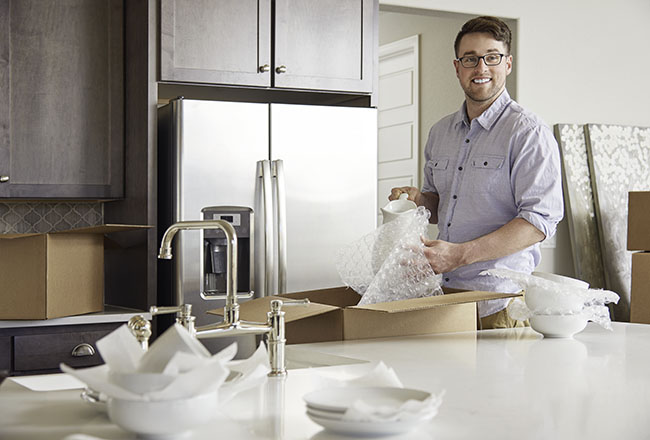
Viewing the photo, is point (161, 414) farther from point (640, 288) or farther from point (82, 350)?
point (640, 288)

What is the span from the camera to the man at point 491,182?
2494 mm

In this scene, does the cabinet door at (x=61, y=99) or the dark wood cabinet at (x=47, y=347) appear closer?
the dark wood cabinet at (x=47, y=347)

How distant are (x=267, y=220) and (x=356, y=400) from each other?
2279mm

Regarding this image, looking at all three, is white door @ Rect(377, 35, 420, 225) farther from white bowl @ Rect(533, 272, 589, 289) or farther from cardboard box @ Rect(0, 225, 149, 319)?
white bowl @ Rect(533, 272, 589, 289)

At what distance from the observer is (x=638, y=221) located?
4.52m

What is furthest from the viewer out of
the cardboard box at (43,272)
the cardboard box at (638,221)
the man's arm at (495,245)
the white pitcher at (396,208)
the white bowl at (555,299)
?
the cardboard box at (638,221)

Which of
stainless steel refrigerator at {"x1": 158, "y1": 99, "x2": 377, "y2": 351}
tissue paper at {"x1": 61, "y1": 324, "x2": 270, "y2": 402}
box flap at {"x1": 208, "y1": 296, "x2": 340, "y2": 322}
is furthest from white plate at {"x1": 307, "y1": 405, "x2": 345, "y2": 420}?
stainless steel refrigerator at {"x1": 158, "y1": 99, "x2": 377, "y2": 351}

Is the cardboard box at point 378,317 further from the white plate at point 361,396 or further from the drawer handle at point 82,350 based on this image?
the drawer handle at point 82,350

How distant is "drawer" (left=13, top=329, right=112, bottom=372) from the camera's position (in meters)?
2.91

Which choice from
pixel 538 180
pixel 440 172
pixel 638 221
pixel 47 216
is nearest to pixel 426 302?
pixel 538 180

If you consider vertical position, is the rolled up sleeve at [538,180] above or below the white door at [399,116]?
below

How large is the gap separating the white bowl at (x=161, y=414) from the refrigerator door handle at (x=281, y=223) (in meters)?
2.36

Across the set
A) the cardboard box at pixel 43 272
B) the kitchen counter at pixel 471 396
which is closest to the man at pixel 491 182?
the kitchen counter at pixel 471 396

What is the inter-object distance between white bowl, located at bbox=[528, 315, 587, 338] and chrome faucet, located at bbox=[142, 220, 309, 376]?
73 cm
